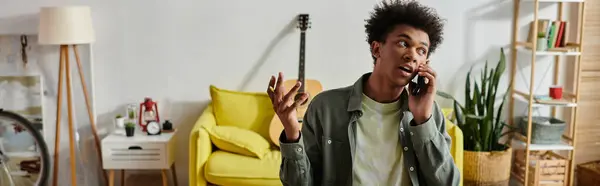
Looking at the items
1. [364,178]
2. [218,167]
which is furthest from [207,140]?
[364,178]

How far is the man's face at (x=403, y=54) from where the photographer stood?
140 cm

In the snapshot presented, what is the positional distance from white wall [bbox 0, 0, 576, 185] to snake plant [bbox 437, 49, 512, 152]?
225 mm

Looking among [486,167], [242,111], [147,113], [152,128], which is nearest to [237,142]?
[242,111]

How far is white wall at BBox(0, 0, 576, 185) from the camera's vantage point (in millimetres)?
3523

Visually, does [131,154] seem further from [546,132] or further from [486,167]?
[546,132]

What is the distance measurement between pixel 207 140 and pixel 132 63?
889 mm

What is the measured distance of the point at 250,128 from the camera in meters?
3.40

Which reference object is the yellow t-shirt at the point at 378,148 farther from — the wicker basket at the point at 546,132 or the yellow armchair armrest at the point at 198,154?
the wicker basket at the point at 546,132

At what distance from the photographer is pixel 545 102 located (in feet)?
10.9

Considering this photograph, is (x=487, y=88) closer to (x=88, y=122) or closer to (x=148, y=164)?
(x=148, y=164)

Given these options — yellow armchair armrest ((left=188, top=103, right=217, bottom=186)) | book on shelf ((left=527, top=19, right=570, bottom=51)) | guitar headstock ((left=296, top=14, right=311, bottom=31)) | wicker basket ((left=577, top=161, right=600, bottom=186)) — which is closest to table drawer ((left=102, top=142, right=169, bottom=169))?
yellow armchair armrest ((left=188, top=103, right=217, bottom=186))

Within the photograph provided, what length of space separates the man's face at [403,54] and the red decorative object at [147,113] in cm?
230

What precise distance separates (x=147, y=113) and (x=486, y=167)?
205 cm

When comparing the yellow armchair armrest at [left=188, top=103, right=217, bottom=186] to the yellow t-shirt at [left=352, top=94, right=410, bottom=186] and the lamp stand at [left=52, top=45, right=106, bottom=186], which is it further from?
the yellow t-shirt at [left=352, top=94, right=410, bottom=186]
